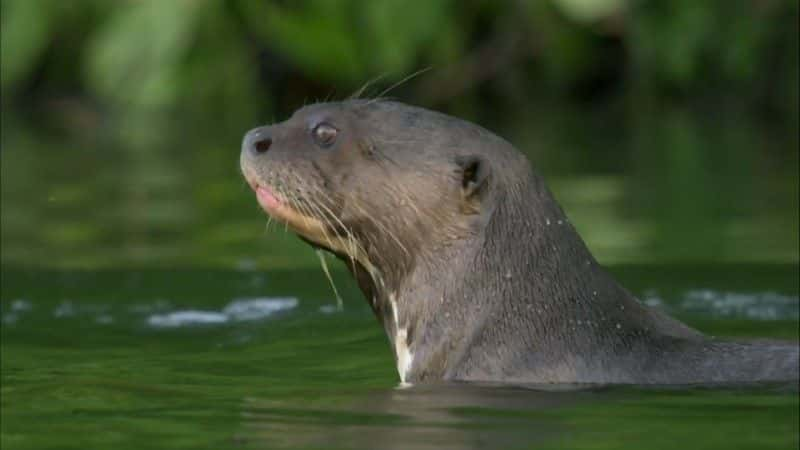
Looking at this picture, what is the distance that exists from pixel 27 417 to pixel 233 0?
1101cm

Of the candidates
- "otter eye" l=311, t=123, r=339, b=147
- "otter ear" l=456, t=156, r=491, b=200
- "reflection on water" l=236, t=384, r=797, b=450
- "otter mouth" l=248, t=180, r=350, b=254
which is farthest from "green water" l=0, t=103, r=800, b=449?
"otter eye" l=311, t=123, r=339, b=147

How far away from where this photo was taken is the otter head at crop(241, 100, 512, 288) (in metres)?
6.22

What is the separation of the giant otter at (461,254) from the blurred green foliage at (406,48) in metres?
6.60

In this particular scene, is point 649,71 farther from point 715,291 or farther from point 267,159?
point 267,159

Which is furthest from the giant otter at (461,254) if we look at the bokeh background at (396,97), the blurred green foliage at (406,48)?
the blurred green foliage at (406,48)

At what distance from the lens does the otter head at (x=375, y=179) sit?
622 centimetres

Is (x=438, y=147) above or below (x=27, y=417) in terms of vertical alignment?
above

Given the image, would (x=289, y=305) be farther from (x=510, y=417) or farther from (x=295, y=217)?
(x=510, y=417)

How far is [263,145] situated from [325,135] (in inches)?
7.2

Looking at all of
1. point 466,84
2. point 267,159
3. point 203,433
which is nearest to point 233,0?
point 466,84

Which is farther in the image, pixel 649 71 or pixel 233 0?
pixel 649 71

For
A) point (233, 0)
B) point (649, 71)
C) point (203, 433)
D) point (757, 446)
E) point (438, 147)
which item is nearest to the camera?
point (757, 446)

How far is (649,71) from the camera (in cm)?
1806

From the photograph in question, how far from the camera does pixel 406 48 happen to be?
1538cm
